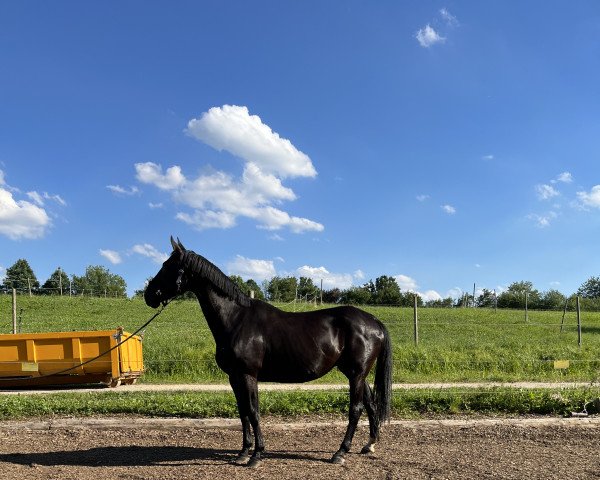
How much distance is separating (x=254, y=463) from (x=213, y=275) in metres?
2.01

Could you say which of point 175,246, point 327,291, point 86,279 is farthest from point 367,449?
point 86,279

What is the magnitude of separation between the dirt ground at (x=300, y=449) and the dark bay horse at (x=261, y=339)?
1.45ft

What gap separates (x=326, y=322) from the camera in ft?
18.9

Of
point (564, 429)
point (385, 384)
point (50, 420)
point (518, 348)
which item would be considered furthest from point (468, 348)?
point (50, 420)

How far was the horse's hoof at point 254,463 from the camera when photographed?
5.32m

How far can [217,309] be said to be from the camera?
18.7ft

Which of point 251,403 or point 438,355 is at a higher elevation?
point 251,403

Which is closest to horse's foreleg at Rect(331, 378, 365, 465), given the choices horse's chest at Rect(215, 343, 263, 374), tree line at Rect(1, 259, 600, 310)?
horse's chest at Rect(215, 343, 263, 374)

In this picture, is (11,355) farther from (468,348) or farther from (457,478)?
(468,348)

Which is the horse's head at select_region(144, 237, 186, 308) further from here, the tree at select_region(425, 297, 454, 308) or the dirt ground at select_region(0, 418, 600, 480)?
the tree at select_region(425, 297, 454, 308)

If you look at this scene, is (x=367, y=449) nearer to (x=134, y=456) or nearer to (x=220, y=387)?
(x=134, y=456)

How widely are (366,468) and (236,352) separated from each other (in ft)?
5.75

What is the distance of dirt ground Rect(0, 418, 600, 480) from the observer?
5098 mm

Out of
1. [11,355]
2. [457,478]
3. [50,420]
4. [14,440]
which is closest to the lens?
[457,478]
